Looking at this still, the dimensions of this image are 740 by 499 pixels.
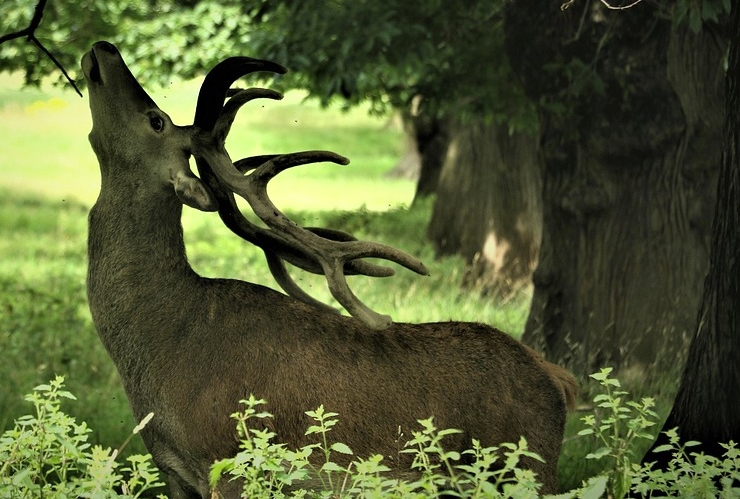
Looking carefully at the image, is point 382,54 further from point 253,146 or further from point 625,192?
point 253,146

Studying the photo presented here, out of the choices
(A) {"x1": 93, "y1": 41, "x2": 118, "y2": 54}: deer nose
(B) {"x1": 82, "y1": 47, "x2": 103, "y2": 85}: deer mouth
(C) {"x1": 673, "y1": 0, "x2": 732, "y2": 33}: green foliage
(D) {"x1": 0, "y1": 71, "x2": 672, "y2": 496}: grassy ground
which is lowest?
(D) {"x1": 0, "y1": 71, "x2": 672, "y2": 496}: grassy ground

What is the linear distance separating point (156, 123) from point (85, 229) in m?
14.3

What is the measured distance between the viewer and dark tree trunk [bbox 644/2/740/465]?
5984mm

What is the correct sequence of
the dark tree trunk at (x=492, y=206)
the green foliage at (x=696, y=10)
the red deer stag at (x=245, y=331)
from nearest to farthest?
the red deer stag at (x=245, y=331), the green foliage at (x=696, y=10), the dark tree trunk at (x=492, y=206)

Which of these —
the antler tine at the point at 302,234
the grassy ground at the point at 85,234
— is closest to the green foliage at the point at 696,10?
the grassy ground at the point at 85,234

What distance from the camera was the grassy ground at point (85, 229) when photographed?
31.9 ft

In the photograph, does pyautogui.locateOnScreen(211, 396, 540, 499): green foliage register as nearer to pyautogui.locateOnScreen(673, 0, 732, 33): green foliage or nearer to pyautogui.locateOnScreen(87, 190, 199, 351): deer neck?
pyautogui.locateOnScreen(87, 190, 199, 351): deer neck

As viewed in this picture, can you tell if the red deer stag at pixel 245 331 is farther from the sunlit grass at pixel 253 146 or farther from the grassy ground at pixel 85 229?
the sunlit grass at pixel 253 146

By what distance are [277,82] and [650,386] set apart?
379 cm

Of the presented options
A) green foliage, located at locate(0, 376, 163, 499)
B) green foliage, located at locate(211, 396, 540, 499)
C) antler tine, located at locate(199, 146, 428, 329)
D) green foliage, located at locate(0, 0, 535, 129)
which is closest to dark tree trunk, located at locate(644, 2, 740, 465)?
green foliage, located at locate(211, 396, 540, 499)

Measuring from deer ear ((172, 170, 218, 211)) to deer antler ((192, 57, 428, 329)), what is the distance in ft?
0.44

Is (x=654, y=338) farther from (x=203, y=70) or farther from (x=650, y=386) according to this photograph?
(x=203, y=70)

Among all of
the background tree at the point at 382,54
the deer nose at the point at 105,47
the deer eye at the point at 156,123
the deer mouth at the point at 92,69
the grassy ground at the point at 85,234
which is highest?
the background tree at the point at 382,54

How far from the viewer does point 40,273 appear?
1448 cm
